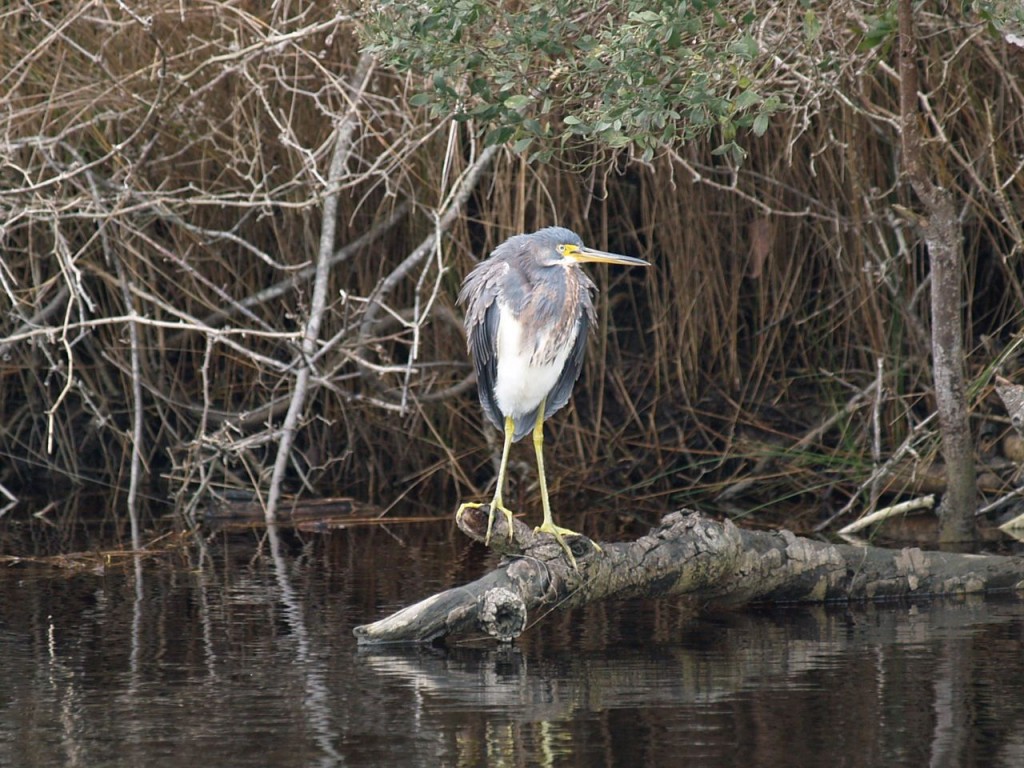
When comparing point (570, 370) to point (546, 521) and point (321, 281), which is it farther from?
point (321, 281)

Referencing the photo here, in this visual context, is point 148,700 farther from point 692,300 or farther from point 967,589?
point 692,300

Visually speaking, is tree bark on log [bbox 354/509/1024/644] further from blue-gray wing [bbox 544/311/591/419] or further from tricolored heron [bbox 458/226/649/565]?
blue-gray wing [bbox 544/311/591/419]

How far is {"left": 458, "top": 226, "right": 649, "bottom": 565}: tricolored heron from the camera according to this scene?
5.34 metres

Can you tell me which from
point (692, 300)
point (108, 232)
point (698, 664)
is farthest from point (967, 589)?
point (108, 232)

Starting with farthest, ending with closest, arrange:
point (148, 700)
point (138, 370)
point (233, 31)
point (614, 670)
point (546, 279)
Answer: point (138, 370), point (233, 31), point (546, 279), point (614, 670), point (148, 700)

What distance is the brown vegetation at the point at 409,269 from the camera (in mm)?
6859

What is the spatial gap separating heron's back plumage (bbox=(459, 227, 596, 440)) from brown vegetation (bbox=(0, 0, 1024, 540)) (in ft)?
3.71

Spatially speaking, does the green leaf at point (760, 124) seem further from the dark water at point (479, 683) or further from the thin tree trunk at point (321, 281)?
the thin tree trunk at point (321, 281)

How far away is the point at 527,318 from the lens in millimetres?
5332

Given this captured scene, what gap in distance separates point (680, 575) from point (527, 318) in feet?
3.54

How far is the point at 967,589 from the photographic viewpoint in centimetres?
540

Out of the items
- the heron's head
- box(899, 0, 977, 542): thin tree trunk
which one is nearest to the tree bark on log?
box(899, 0, 977, 542): thin tree trunk

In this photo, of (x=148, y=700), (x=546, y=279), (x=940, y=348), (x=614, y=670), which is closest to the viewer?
(x=148, y=700)

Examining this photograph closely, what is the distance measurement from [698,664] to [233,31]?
367 centimetres
